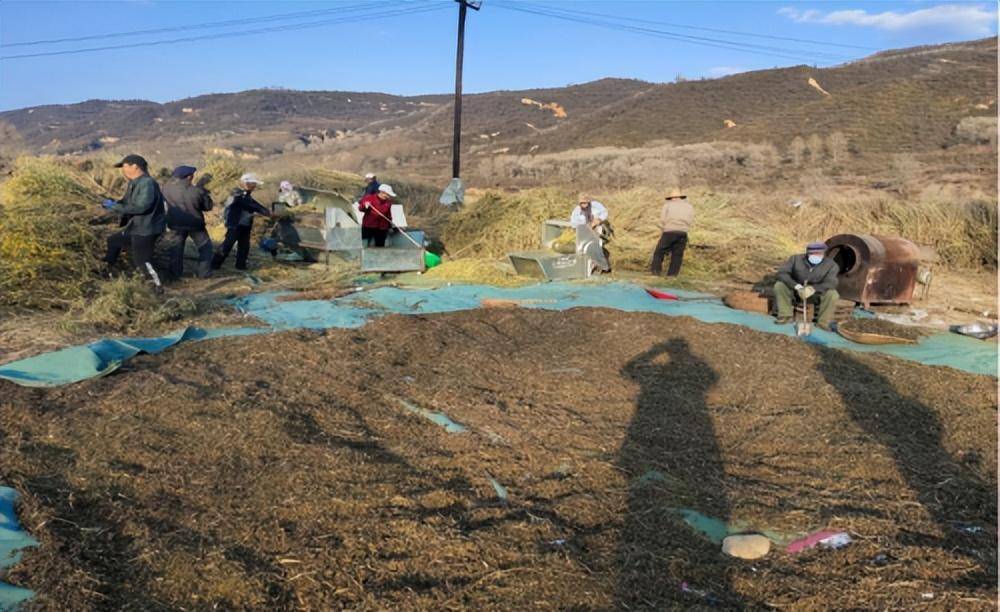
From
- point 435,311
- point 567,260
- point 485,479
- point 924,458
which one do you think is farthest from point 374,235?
point 924,458

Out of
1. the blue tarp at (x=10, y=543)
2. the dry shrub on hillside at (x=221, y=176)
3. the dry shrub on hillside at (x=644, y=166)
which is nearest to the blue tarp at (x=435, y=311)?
the blue tarp at (x=10, y=543)

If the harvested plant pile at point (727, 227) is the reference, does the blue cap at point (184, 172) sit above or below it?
above

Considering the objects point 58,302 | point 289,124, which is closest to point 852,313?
point 58,302

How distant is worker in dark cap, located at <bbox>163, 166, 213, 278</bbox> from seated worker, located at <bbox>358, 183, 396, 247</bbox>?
2.30m

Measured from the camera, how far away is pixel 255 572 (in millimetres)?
2576

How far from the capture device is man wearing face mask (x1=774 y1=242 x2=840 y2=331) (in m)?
7.91

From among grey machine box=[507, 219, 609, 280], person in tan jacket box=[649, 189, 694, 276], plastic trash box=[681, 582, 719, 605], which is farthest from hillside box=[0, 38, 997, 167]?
plastic trash box=[681, 582, 719, 605]

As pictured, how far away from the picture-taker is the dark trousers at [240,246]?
10156mm

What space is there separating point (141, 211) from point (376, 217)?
3.75 m

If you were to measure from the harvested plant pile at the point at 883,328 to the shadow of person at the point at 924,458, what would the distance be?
1.62 meters

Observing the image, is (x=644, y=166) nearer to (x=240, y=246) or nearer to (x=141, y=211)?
(x=240, y=246)

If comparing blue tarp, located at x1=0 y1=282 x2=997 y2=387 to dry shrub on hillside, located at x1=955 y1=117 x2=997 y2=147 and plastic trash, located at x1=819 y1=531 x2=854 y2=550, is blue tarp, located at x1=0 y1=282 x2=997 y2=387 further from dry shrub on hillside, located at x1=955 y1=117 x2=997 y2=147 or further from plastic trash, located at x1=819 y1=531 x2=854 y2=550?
dry shrub on hillside, located at x1=955 y1=117 x2=997 y2=147

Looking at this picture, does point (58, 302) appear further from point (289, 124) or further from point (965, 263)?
point (289, 124)

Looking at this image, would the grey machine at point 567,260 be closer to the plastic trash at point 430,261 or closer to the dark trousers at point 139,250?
the plastic trash at point 430,261
